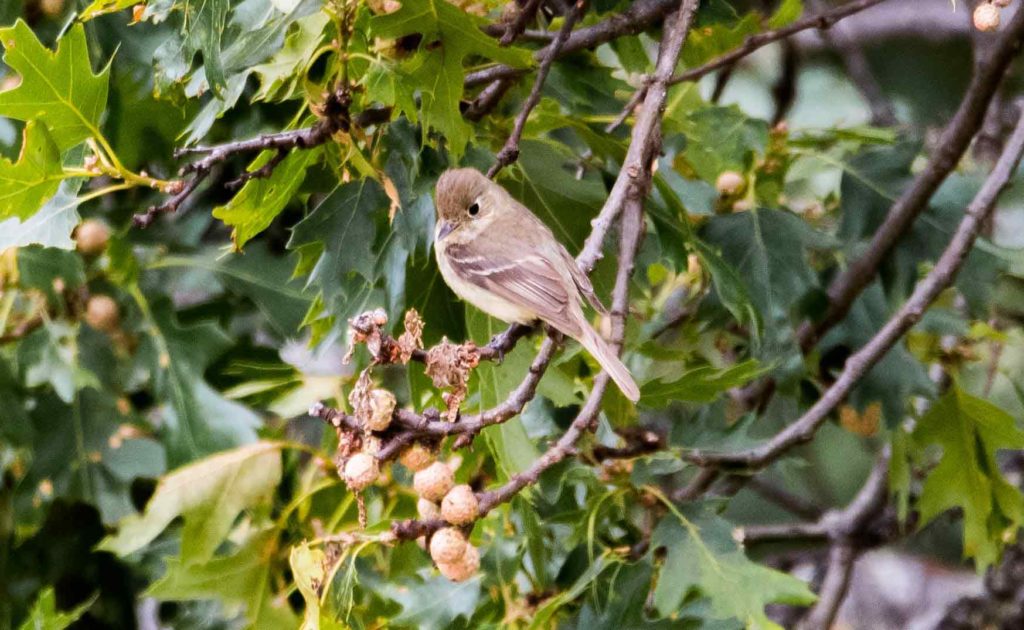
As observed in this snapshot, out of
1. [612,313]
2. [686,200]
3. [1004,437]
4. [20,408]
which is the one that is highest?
[612,313]

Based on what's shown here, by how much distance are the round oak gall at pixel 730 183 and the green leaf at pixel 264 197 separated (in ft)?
3.62

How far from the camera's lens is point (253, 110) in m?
2.91

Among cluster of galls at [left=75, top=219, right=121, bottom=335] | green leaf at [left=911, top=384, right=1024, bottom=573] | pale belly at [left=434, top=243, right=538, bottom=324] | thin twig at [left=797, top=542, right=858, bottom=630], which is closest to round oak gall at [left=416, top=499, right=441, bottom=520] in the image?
pale belly at [left=434, top=243, right=538, bottom=324]

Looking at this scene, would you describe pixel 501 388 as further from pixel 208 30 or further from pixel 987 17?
pixel 987 17

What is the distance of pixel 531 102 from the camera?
6.80 feet

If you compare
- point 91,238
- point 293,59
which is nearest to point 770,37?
point 293,59

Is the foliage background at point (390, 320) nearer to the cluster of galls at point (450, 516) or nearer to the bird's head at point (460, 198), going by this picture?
the bird's head at point (460, 198)

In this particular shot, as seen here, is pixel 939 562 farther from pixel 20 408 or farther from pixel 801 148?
pixel 20 408

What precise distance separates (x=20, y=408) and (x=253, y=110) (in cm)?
92

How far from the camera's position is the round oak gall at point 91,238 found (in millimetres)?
3158

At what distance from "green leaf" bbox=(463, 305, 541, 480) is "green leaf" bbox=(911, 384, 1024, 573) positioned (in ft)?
3.83

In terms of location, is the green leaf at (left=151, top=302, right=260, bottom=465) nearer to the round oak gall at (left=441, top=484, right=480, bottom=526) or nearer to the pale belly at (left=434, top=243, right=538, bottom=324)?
the pale belly at (left=434, top=243, right=538, bottom=324)

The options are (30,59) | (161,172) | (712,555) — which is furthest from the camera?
(161,172)

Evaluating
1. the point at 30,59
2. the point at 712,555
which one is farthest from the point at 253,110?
the point at 712,555
